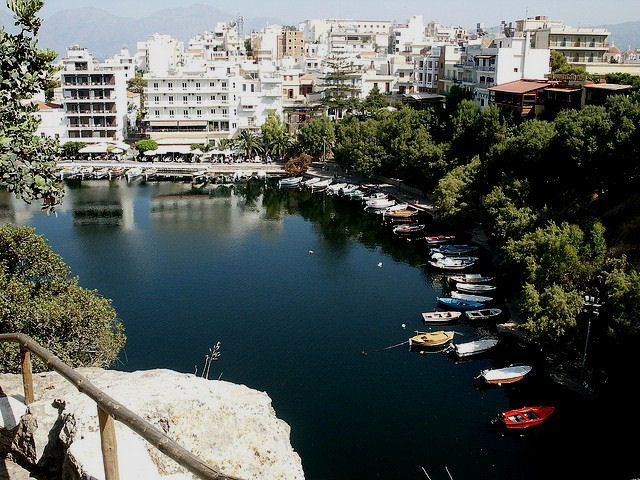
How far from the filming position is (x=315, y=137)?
6644 centimetres

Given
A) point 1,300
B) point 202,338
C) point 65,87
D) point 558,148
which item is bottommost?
point 202,338

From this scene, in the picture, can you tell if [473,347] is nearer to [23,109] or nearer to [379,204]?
[23,109]

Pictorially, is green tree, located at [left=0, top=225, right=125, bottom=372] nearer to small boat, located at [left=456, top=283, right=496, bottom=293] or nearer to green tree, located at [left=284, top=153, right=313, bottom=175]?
small boat, located at [left=456, top=283, right=496, bottom=293]

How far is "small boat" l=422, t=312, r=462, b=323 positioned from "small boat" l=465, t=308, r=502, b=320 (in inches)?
22.7

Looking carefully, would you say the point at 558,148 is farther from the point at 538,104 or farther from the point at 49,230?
the point at 49,230

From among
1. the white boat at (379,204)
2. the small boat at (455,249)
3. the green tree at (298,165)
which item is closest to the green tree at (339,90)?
the green tree at (298,165)

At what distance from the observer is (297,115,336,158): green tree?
66.2 meters

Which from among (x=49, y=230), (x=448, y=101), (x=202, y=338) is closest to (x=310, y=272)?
(x=202, y=338)

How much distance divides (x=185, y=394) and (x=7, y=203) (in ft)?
173

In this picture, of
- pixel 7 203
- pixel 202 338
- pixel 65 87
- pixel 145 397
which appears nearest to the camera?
pixel 145 397

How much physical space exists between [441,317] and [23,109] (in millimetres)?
24427

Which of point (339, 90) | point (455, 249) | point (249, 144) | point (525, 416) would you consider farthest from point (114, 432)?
point (339, 90)

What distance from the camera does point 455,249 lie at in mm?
40438

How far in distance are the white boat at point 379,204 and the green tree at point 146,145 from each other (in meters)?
28.3
